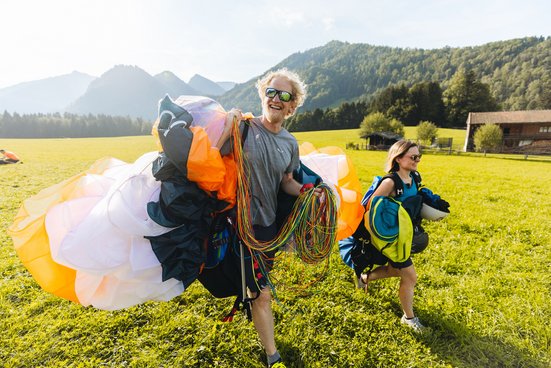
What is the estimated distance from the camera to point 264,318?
2.53 metres

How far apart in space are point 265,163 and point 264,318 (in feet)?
4.52

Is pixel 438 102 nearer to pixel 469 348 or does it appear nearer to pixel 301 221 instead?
pixel 469 348

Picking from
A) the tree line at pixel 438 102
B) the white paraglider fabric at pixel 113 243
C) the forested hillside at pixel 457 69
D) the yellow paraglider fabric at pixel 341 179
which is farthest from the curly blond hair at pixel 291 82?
the forested hillside at pixel 457 69

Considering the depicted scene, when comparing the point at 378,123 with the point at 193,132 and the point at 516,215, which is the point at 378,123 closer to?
the point at 516,215

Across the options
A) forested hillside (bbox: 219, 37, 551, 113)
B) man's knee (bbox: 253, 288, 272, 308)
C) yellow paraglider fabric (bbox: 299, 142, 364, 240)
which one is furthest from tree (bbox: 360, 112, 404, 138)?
man's knee (bbox: 253, 288, 272, 308)

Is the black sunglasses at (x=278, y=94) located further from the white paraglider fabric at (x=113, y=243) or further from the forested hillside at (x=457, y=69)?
the forested hillside at (x=457, y=69)

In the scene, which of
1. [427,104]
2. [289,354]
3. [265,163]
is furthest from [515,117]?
[265,163]

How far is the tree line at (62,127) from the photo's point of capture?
8588 cm

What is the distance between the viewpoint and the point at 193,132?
1982 millimetres

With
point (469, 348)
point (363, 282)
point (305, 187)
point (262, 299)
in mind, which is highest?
point (305, 187)

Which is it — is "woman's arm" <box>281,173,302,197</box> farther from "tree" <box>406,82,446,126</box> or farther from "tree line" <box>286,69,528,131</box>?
"tree" <box>406,82,446,126</box>

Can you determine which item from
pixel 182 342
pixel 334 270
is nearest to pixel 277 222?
pixel 182 342

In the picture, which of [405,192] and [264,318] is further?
[405,192]

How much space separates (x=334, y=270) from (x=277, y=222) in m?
1.93
